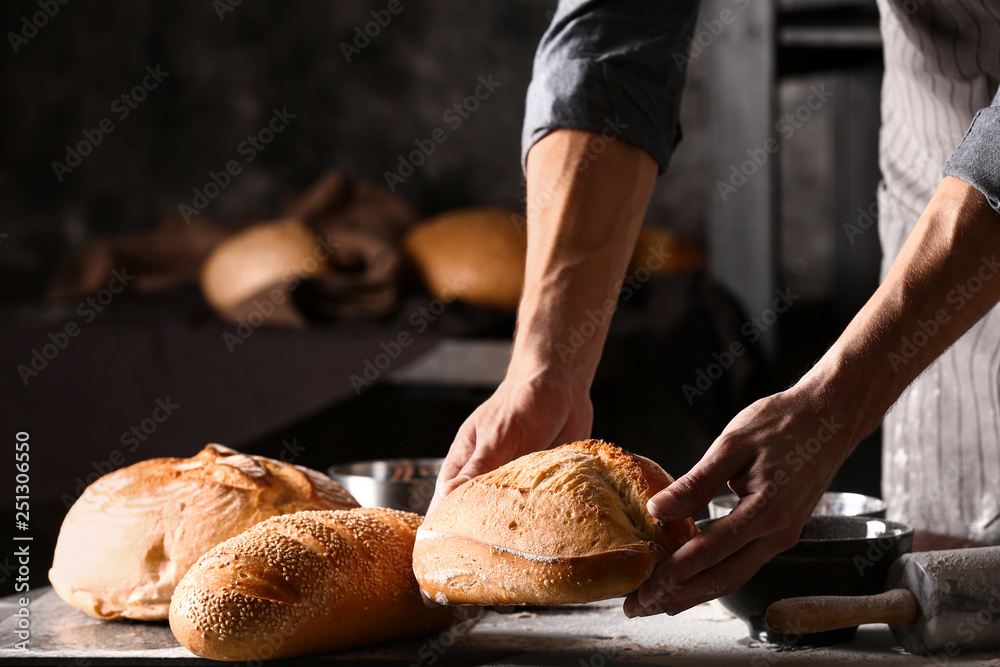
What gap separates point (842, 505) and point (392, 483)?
1.59 ft

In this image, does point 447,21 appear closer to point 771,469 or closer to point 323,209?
point 323,209

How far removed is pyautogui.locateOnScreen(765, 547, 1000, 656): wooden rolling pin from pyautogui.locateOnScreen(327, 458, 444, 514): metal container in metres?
0.44

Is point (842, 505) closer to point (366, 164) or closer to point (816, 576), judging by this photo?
point (816, 576)

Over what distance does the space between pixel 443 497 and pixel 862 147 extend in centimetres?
234

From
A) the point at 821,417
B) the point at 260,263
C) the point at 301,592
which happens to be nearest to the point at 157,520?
the point at 301,592

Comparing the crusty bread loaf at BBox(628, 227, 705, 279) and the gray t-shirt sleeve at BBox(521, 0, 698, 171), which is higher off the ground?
the gray t-shirt sleeve at BBox(521, 0, 698, 171)

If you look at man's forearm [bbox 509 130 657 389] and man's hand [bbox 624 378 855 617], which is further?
man's forearm [bbox 509 130 657 389]

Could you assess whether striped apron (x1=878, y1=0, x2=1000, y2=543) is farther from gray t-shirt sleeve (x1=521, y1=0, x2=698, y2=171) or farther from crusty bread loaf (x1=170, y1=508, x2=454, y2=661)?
crusty bread loaf (x1=170, y1=508, x2=454, y2=661)

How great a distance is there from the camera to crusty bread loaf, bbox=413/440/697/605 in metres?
0.72

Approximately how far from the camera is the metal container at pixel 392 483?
1.12m

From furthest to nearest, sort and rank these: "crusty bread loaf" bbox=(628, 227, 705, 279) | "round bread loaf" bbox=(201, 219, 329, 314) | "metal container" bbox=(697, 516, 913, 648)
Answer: "crusty bread loaf" bbox=(628, 227, 705, 279) < "round bread loaf" bbox=(201, 219, 329, 314) < "metal container" bbox=(697, 516, 913, 648)

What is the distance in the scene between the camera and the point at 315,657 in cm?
79

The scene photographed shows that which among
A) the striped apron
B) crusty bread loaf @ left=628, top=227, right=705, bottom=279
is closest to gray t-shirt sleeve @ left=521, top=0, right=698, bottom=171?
the striped apron

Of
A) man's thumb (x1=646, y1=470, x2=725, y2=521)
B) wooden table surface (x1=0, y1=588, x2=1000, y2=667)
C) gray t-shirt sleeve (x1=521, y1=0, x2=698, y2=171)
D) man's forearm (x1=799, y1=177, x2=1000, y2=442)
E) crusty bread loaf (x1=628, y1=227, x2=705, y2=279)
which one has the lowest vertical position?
wooden table surface (x1=0, y1=588, x2=1000, y2=667)
